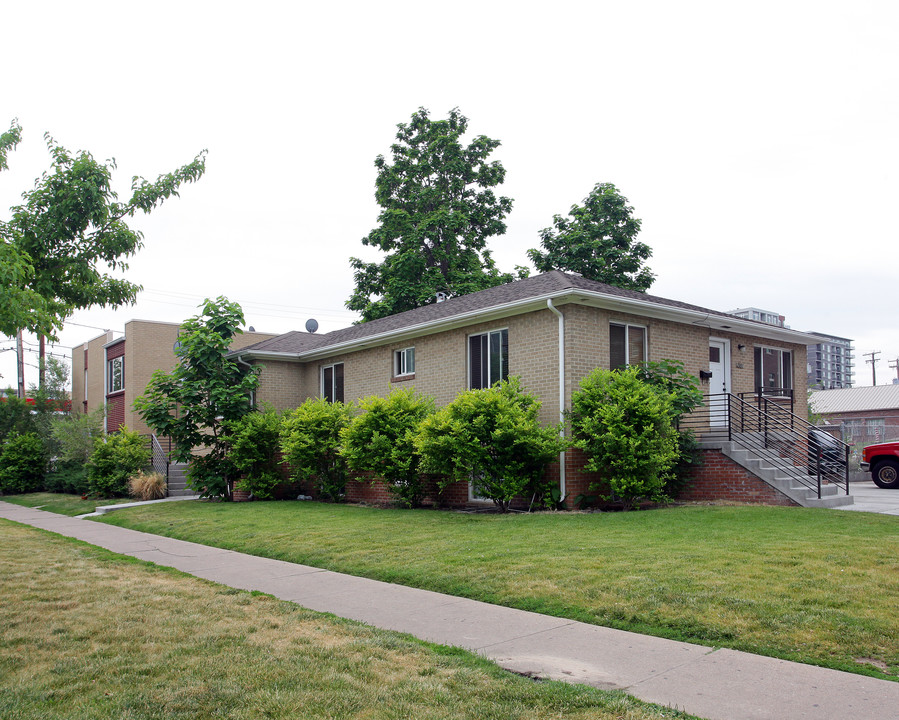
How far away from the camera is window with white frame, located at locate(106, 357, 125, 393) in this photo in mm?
32031

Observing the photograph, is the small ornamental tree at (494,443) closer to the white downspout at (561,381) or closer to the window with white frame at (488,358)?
the white downspout at (561,381)

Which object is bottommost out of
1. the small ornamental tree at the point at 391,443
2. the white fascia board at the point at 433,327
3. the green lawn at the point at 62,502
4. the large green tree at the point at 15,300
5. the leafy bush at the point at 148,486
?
the green lawn at the point at 62,502

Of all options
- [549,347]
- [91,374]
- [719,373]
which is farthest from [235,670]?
[91,374]

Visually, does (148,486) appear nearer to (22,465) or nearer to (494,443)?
(22,465)

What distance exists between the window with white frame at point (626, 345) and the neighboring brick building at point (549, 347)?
22 millimetres

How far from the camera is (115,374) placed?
32906 millimetres

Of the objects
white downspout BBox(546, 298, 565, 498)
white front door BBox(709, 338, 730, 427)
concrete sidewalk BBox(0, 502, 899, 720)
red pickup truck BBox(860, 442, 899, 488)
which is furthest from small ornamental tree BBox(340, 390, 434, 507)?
red pickup truck BBox(860, 442, 899, 488)

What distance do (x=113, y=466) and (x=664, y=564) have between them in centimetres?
1850

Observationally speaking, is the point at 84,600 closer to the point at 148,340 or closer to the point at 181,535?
the point at 181,535

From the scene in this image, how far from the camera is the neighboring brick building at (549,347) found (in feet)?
46.6

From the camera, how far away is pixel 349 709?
3953 millimetres

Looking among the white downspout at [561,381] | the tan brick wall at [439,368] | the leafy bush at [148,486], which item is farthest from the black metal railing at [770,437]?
the leafy bush at [148,486]

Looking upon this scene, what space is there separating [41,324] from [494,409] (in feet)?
26.9

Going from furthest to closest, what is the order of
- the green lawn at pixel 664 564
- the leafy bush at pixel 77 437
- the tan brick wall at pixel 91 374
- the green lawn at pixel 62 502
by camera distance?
the tan brick wall at pixel 91 374 < the leafy bush at pixel 77 437 < the green lawn at pixel 62 502 < the green lawn at pixel 664 564
